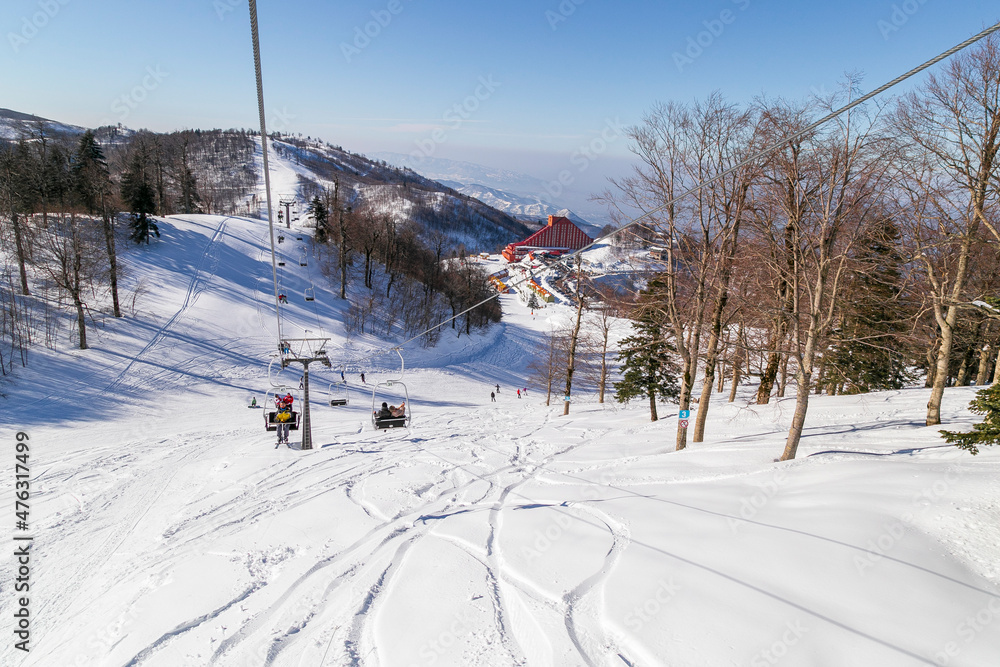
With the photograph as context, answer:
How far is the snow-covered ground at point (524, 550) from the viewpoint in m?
5.08

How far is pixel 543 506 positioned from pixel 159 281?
150 ft

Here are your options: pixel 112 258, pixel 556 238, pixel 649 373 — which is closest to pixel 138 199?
pixel 112 258

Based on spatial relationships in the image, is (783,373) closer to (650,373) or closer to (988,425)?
(988,425)

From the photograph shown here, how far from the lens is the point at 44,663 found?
217 inches

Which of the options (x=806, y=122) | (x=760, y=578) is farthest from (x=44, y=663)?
(x=806, y=122)

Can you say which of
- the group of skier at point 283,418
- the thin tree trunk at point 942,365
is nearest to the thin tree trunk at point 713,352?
the thin tree trunk at point 942,365

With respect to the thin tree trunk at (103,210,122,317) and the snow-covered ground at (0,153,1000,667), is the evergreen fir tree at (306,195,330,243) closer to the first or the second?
the thin tree trunk at (103,210,122,317)

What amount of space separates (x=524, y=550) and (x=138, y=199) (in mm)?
53708

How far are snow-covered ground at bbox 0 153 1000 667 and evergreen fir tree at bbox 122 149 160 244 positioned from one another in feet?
123

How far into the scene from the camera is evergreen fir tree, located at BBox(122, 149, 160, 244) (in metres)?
44.0

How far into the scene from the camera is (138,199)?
44.2 metres

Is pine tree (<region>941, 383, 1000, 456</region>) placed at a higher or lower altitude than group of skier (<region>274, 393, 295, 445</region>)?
higher

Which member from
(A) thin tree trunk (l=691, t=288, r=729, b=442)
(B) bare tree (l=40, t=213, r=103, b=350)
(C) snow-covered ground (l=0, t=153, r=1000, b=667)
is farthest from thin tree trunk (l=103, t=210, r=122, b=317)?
(A) thin tree trunk (l=691, t=288, r=729, b=442)

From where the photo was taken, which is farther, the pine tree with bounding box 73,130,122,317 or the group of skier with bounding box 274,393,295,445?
the pine tree with bounding box 73,130,122,317
